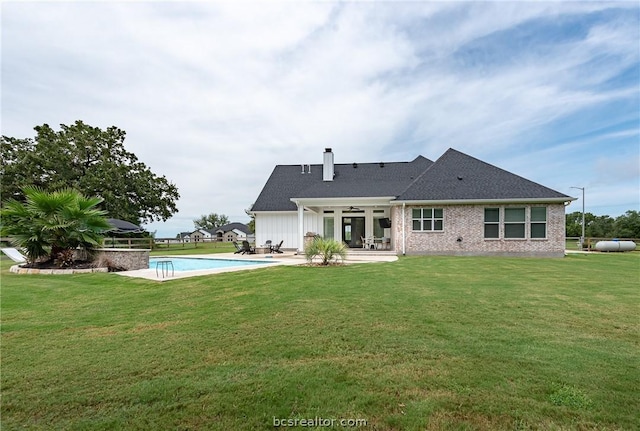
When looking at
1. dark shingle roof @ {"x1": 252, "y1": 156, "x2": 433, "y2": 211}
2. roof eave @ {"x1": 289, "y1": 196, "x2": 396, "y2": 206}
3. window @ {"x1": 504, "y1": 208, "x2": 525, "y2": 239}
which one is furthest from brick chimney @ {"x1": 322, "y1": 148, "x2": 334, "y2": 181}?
window @ {"x1": 504, "y1": 208, "x2": 525, "y2": 239}

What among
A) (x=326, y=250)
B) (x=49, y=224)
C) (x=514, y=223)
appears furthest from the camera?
(x=514, y=223)

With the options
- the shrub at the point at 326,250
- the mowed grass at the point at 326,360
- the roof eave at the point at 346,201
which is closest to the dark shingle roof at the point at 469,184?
the roof eave at the point at 346,201

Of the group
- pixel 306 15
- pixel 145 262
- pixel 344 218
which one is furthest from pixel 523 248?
pixel 145 262

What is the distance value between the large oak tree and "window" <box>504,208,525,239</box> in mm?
31317

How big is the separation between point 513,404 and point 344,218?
19.9 m

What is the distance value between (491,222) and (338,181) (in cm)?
1100

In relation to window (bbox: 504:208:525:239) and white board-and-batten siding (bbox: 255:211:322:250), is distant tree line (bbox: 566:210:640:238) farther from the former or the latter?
white board-and-batten siding (bbox: 255:211:322:250)

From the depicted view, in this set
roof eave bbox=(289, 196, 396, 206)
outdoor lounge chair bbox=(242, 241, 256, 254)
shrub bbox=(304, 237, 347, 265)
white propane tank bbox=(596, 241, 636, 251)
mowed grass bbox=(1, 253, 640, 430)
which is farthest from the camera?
white propane tank bbox=(596, 241, 636, 251)

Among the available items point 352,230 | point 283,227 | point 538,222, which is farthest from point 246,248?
point 538,222

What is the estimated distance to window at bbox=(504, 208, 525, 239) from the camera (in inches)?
667

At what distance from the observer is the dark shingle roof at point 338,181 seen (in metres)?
21.2

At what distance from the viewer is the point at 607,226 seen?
164 feet

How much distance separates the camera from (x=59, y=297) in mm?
7227

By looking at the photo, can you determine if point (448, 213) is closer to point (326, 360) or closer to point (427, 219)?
point (427, 219)
